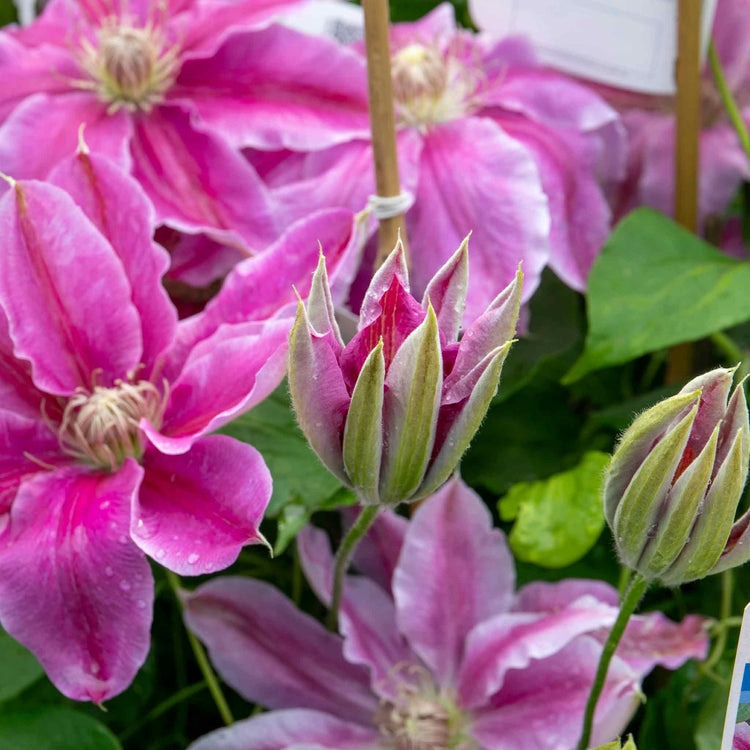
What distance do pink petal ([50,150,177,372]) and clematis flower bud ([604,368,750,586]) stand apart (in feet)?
0.74

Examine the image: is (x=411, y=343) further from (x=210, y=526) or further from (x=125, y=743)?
(x=125, y=743)

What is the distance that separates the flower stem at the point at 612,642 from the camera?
39cm

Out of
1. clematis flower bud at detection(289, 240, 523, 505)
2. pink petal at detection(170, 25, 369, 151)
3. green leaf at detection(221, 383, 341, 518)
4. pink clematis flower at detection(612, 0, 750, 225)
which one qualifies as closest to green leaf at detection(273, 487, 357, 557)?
green leaf at detection(221, 383, 341, 518)

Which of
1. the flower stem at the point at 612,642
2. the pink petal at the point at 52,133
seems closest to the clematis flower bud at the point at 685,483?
the flower stem at the point at 612,642

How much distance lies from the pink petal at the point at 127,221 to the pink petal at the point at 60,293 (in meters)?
0.01

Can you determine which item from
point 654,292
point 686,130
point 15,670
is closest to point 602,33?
point 686,130

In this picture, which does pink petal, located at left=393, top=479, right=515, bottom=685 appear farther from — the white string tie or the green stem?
the green stem

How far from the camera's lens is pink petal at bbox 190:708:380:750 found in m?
0.49

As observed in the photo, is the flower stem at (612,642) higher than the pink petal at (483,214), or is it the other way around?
the pink petal at (483,214)

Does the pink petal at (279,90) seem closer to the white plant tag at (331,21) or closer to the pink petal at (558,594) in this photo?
the white plant tag at (331,21)

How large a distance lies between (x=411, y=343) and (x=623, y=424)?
0.32 meters

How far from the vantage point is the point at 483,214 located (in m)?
0.58

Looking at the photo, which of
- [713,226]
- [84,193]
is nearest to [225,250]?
[84,193]

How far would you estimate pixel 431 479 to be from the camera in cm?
37
